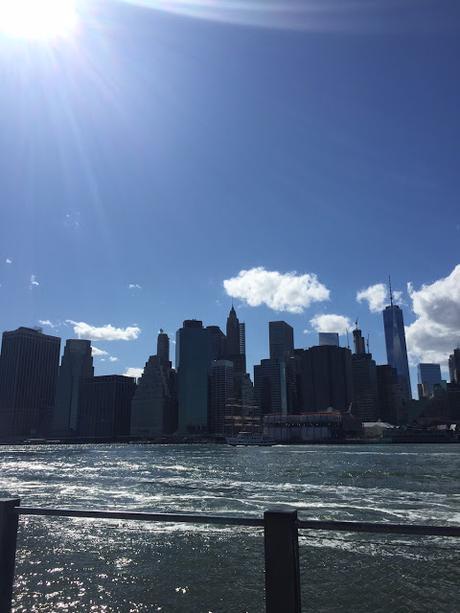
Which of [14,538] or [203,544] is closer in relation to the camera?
[14,538]

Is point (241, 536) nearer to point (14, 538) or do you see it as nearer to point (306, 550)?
point (306, 550)

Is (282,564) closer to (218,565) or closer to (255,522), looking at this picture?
(255,522)

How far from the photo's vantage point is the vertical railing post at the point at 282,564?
5172 millimetres

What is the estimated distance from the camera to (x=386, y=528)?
4789 mm

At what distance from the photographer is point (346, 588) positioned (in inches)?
632

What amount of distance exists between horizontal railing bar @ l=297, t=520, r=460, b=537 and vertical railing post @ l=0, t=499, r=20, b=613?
128 inches

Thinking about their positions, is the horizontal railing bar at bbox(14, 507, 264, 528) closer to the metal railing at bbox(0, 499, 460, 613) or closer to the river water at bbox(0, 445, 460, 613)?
the metal railing at bbox(0, 499, 460, 613)

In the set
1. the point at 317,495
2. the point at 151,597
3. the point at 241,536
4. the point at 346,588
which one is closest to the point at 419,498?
the point at 317,495

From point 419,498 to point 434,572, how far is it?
21.6m

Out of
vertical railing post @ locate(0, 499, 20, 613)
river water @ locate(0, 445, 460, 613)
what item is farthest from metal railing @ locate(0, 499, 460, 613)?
river water @ locate(0, 445, 460, 613)

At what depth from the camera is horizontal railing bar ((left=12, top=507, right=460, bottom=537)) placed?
464 cm

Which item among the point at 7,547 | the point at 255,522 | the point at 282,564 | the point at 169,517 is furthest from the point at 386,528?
the point at 7,547

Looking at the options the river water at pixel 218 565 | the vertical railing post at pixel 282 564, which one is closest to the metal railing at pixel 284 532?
the vertical railing post at pixel 282 564

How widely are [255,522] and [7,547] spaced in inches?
112
